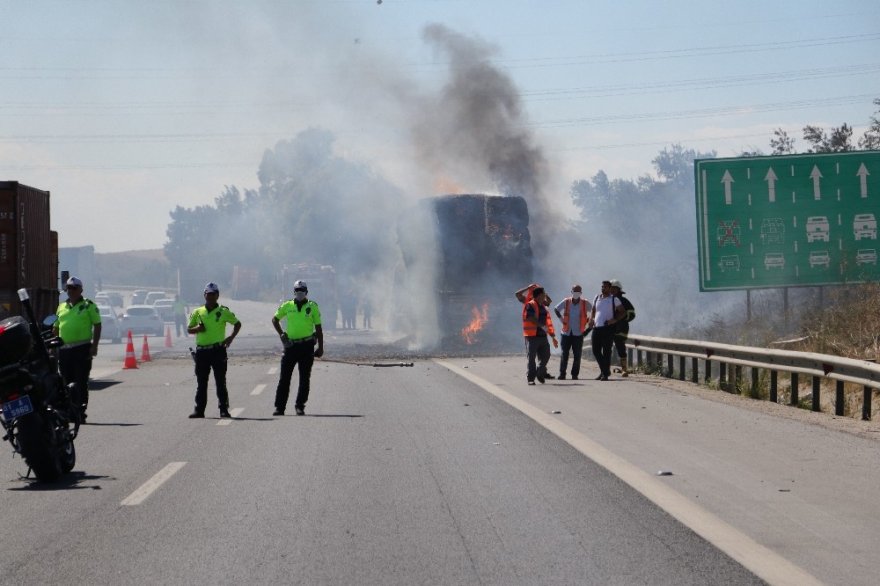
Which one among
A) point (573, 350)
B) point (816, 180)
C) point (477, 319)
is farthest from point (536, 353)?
point (477, 319)

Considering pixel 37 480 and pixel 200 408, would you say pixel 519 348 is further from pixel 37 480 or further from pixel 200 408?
pixel 37 480

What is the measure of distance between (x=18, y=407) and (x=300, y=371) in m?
7.07

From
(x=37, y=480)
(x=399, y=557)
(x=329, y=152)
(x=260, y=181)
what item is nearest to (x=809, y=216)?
(x=37, y=480)

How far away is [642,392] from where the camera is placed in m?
19.7

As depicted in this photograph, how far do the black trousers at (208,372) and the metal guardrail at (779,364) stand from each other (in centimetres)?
750

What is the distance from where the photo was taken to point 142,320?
194ft

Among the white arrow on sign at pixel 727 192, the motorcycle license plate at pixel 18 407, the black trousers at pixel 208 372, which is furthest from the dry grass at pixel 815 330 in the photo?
the motorcycle license plate at pixel 18 407

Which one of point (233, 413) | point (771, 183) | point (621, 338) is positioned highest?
point (771, 183)

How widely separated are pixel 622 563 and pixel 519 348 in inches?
1259

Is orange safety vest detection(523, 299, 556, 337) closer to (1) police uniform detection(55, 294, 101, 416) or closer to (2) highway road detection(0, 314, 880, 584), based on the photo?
(2) highway road detection(0, 314, 880, 584)

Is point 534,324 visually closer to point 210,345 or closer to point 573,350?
point 573,350

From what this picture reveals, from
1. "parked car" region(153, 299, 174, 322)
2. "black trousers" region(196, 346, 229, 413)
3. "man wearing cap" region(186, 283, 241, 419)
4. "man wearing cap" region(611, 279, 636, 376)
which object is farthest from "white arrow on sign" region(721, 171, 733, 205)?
"parked car" region(153, 299, 174, 322)

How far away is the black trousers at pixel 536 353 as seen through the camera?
21.6 meters

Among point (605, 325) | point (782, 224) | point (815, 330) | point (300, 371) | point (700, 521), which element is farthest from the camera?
point (782, 224)
